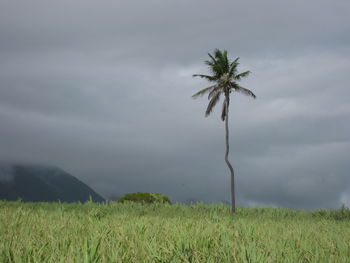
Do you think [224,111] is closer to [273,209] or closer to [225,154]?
[225,154]

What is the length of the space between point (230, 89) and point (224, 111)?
225 centimetres

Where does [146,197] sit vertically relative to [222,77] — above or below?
below

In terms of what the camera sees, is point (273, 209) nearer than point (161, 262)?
No

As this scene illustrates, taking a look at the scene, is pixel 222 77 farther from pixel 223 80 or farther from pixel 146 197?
pixel 146 197

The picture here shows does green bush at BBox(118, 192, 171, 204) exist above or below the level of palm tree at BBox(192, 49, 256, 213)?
below

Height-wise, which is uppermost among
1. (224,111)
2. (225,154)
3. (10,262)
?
(224,111)

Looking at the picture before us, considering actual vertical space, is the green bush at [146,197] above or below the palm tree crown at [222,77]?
below

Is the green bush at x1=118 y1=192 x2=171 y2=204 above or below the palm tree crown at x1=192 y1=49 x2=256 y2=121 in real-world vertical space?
below

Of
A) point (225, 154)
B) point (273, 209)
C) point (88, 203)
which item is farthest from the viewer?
point (225, 154)

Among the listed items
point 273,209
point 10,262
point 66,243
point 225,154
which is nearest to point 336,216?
point 273,209

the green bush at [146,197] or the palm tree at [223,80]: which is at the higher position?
the palm tree at [223,80]

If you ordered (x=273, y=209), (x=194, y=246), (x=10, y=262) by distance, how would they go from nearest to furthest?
(x=10, y=262) → (x=194, y=246) → (x=273, y=209)

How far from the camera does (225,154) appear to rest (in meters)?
37.4

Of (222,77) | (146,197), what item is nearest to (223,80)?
(222,77)
